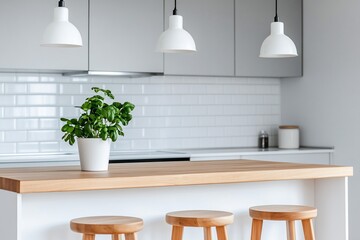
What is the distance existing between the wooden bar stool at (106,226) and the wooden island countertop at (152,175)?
0.18 metres

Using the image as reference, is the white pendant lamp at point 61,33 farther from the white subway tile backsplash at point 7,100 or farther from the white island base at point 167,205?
the white subway tile backsplash at point 7,100

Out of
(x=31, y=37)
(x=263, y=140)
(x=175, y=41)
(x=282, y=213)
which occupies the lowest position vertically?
(x=282, y=213)

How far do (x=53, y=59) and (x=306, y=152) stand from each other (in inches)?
92.3

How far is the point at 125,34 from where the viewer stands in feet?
19.0

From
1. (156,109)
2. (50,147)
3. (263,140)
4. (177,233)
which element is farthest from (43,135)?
(177,233)

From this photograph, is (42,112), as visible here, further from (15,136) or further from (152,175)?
(152,175)

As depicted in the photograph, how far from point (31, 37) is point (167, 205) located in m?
2.09

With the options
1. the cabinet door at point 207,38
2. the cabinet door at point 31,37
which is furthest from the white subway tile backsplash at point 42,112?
the cabinet door at point 207,38

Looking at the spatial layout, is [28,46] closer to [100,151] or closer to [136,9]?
[136,9]

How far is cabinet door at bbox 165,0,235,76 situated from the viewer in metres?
6.06

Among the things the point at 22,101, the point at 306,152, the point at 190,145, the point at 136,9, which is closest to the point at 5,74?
the point at 22,101

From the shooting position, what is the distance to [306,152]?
6234mm

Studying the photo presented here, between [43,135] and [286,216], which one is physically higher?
[43,135]

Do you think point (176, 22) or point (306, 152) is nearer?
point (176, 22)
